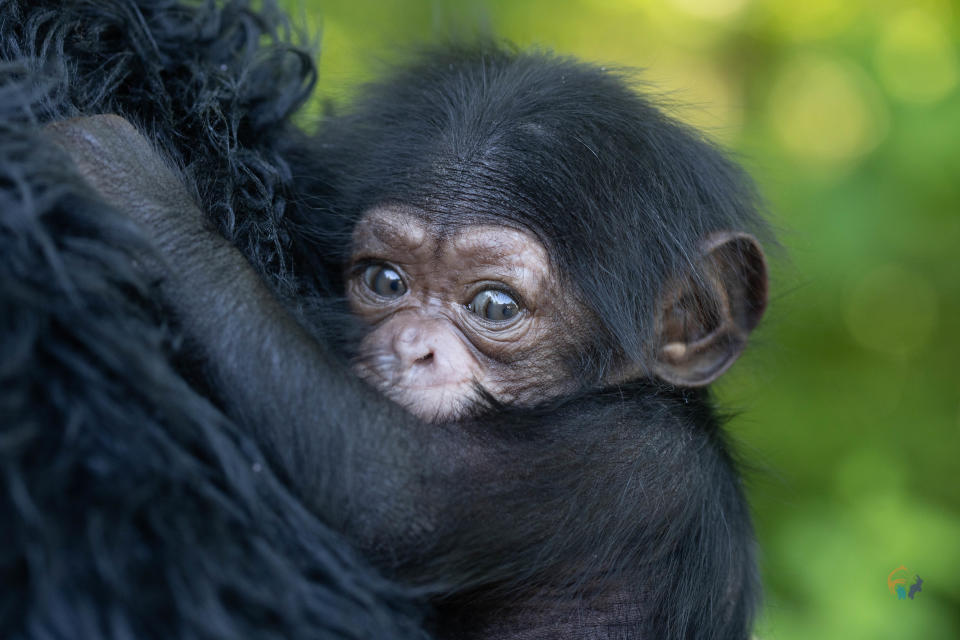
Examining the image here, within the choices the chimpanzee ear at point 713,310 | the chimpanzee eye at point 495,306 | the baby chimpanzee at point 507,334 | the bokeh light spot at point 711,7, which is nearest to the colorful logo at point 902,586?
the baby chimpanzee at point 507,334

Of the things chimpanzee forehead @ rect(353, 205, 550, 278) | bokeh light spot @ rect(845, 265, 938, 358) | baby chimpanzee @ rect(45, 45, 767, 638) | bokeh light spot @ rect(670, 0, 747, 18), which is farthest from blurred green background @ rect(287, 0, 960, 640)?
chimpanzee forehead @ rect(353, 205, 550, 278)

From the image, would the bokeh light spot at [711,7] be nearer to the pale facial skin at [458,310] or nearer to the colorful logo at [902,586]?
the colorful logo at [902,586]

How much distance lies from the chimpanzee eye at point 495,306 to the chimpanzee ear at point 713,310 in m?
0.45

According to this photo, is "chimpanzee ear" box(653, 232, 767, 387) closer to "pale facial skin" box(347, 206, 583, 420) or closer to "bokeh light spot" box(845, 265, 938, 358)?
"pale facial skin" box(347, 206, 583, 420)

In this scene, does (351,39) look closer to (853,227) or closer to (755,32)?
(755,32)

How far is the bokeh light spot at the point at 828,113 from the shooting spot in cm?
476

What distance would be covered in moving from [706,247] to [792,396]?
2475mm

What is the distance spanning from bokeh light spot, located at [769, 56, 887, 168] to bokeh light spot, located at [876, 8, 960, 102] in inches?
4.7

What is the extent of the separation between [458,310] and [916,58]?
324cm

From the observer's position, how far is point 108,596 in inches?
53.8

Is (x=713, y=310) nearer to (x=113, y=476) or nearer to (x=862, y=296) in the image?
(x=113, y=476)

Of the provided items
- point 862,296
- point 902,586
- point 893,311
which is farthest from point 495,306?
point 893,311

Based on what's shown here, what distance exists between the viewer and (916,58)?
4.66 metres

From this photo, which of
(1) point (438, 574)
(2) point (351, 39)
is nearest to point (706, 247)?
(1) point (438, 574)
